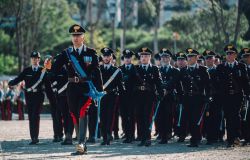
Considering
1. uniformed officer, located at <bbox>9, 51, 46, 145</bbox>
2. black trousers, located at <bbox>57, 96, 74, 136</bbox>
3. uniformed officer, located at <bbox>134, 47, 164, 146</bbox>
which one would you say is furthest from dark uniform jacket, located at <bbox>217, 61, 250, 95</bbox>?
uniformed officer, located at <bbox>9, 51, 46, 145</bbox>

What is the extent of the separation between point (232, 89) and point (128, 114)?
12.6 ft

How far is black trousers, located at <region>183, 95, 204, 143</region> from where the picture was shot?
20148mm

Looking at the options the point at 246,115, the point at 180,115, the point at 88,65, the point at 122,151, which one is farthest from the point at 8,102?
the point at 88,65

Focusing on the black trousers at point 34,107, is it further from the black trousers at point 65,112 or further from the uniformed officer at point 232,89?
the uniformed officer at point 232,89

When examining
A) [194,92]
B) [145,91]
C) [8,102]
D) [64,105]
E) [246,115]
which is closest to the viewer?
[145,91]

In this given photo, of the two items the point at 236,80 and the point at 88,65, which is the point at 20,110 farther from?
the point at 88,65

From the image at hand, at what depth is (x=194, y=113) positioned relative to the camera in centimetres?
2041

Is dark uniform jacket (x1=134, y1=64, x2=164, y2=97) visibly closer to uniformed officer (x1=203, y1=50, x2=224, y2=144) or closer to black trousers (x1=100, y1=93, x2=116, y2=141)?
black trousers (x1=100, y1=93, x2=116, y2=141)

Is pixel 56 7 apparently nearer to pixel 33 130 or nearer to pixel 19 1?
pixel 19 1

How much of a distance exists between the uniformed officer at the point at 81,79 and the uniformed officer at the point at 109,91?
132 inches

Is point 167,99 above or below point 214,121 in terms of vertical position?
above

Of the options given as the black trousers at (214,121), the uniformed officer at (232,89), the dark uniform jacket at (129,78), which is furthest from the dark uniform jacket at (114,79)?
the uniformed officer at (232,89)

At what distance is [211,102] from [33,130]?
177 inches

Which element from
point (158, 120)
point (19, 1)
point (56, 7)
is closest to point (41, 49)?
point (56, 7)
